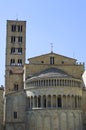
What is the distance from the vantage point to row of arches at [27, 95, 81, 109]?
171 ft

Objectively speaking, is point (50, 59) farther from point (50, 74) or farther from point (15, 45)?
point (15, 45)

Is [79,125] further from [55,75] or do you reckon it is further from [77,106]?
[55,75]

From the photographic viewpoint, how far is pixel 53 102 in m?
52.4

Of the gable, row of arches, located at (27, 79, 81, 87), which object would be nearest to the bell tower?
the gable

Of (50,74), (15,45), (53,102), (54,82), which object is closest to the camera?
(53,102)

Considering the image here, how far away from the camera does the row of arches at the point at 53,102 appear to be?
171 feet

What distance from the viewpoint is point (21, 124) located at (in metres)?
54.3

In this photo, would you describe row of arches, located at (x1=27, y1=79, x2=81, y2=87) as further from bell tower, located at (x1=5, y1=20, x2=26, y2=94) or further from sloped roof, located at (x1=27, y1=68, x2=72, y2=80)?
bell tower, located at (x1=5, y1=20, x2=26, y2=94)

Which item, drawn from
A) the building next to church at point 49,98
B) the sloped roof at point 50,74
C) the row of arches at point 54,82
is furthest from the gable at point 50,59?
the row of arches at point 54,82

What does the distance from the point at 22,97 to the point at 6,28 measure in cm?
1878

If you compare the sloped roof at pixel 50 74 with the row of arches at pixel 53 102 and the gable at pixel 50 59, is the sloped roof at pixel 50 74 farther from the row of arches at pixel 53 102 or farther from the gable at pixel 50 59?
the gable at pixel 50 59

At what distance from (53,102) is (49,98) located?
0.89 meters

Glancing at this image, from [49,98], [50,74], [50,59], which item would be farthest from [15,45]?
[49,98]

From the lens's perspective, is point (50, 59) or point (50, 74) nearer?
point (50, 74)
